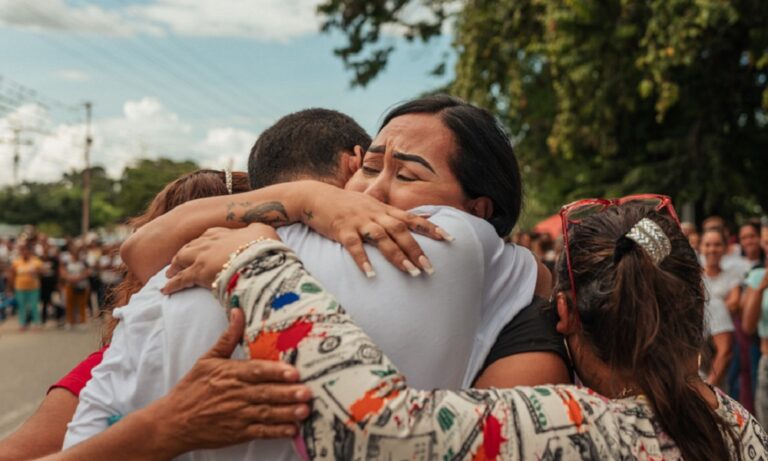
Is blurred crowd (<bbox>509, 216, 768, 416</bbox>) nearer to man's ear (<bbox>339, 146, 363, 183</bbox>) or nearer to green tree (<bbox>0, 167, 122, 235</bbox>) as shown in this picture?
man's ear (<bbox>339, 146, 363, 183</bbox>)

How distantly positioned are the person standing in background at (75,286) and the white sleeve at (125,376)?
1583cm

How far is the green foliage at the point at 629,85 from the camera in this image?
10352 mm

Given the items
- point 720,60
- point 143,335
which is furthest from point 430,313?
point 720,60

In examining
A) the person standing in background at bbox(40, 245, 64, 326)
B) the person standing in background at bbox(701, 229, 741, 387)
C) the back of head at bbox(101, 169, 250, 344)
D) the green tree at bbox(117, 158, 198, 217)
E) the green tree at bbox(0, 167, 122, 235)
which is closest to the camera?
the back of head at bbox(101, 169, 250, 344)

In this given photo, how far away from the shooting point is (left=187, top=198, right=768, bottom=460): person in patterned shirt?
1.34 metres

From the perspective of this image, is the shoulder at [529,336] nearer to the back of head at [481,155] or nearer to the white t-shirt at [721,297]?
the back of head at [481,155]

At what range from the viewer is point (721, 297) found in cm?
662

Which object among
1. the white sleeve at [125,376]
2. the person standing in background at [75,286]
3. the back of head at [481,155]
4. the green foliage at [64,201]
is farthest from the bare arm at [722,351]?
the green foliage at [64,201]

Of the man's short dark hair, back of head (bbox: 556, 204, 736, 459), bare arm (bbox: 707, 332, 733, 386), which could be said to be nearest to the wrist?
the man's short dark hair

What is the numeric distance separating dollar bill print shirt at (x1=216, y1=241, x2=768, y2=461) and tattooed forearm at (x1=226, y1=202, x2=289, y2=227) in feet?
0.78

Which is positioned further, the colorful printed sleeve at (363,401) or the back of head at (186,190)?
the back of head at (186,190)

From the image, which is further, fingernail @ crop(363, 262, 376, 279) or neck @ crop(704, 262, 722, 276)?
neck @ crop(704, 262, 722, 276)

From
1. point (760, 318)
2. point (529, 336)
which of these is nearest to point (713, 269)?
point (760, 318)

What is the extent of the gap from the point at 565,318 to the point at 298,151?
82cm
